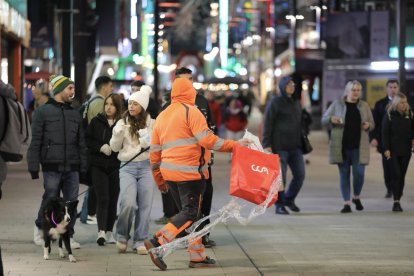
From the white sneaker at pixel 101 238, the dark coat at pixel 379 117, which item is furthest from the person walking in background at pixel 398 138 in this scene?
the white sneaker at pixel 101 238

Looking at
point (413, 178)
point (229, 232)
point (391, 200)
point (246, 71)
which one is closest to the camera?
point (229, 232)

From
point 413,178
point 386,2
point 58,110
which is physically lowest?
point 413,178

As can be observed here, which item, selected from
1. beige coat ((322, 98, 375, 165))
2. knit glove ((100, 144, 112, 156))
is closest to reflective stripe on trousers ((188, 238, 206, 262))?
knit glove ((100, 144, 112, 156))

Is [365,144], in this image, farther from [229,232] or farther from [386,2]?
[386,2]

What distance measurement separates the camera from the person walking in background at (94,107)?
13.7 m

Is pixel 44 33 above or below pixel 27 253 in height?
above

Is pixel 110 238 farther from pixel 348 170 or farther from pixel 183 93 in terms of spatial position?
pixel 348 170

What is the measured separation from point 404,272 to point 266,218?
4961 millimetres

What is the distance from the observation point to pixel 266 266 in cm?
1089

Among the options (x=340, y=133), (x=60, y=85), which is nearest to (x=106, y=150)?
(x=60, y=85)

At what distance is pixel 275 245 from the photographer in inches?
489

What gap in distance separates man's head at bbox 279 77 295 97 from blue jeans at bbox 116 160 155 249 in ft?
14.2

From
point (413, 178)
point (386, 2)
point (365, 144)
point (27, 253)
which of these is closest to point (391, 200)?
point (365, 144)

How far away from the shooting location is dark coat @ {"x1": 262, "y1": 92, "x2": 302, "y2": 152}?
15.8 m
